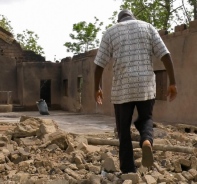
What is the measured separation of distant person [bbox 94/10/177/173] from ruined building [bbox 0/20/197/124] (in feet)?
19.4

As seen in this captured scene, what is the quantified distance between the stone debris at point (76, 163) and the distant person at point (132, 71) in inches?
10.9

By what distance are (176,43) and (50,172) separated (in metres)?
6.75

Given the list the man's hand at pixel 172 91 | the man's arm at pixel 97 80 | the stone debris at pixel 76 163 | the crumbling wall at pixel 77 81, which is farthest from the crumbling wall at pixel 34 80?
the man's hand at pixel 172 91

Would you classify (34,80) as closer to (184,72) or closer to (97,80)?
(184,72)

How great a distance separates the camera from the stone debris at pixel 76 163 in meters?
3.38

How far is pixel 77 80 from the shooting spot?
17656 millimetres

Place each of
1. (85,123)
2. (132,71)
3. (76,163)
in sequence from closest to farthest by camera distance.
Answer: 1. (132,71)
2. (76,163)
3. (85,123)

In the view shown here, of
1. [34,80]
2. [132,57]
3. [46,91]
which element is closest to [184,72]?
[132,57]

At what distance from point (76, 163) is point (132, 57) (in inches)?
58.7

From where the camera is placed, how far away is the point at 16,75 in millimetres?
20703

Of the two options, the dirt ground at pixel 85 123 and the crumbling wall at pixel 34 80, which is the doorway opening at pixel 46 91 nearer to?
the crumbling wall at pixel 34 80

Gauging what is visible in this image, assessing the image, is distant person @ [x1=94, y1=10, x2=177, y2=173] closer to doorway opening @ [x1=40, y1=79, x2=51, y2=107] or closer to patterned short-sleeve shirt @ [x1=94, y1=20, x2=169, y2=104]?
patterned short-sleeve shirt @ [x1=94, y1=20, x2=169, y2=104]

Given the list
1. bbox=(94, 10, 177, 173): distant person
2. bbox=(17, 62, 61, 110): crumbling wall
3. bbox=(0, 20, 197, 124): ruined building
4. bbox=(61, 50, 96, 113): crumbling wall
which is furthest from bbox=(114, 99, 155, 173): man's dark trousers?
bbox=(17, 62, 61, 110): crumbling wall

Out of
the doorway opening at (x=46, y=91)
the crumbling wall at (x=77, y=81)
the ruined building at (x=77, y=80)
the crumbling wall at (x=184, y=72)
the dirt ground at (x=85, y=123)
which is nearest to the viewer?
the dirt ground at (x=85, y=123)
